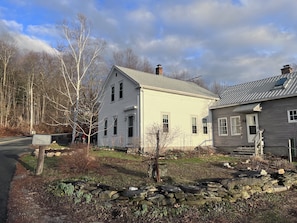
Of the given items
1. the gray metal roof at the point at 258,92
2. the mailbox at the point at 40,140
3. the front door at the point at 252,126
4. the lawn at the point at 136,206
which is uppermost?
the gray metal roof at the point at 258,92

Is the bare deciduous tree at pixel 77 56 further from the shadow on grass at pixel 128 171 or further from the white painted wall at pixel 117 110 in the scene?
the shadow on grass at pixel 128 171

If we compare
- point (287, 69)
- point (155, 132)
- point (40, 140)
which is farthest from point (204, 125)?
point (40, 140)

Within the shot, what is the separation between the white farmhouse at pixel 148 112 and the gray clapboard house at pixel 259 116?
4.34 feet

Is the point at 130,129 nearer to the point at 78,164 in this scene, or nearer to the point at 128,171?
the point at 128,171

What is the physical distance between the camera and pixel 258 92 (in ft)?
61.9

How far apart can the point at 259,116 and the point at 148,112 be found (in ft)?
26.0

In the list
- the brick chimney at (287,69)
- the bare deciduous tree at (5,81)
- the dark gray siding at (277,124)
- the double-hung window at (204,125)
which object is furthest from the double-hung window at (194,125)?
the bare deciduous tree at (5,81)

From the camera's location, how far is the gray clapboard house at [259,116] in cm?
1627

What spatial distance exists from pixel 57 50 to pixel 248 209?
23182 mm

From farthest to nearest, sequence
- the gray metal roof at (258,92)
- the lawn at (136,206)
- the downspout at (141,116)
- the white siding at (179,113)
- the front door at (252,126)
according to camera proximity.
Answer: the front door at (252,126) < the white siding at (179,113) < the downspout at (141,116) < the gray metal roof at (258,92) < the lawn at (136,206)

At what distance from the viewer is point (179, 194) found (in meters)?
6.30

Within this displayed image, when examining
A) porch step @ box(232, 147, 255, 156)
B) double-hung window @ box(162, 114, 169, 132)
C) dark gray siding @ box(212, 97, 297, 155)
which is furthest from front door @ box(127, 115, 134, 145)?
dark gray siding @ box(212, 97, 297, 155)

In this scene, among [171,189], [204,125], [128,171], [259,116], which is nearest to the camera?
[171,189]

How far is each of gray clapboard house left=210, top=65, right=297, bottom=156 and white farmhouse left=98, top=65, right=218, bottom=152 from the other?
4.34 feet
